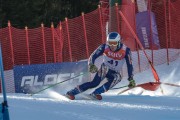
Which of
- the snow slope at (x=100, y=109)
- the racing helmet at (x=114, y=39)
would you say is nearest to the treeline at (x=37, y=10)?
the racing helmet at (x=114, y=39)

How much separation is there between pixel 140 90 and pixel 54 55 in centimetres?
472

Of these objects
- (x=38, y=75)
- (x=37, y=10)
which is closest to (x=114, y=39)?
(x=38, y=75)

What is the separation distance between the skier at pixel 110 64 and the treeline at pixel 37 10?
621 inches

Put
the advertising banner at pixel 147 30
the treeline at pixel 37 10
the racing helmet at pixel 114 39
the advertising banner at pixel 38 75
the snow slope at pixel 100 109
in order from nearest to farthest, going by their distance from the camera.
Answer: the snow slope at pixel 100 109, the racing helmet at pixel 114 39, the advertising banner at pixel 38 75, the advertising banner at pixel 147 30, the treeline at pixel 37 10

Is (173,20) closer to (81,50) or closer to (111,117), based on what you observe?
(81,50)

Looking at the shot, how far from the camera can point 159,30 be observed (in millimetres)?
15359

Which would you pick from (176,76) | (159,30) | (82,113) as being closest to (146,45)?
(159,30)

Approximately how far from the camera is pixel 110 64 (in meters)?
10.1

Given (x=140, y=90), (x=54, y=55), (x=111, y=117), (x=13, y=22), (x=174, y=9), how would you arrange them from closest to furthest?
(x=111, y=117)
(x=140, y=90)
(x=174, y=9)
(x=54, y=55)
(x=13, y=22)

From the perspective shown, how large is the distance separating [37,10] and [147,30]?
1302 centimetres

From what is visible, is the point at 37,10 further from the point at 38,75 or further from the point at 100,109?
the point at 100,109

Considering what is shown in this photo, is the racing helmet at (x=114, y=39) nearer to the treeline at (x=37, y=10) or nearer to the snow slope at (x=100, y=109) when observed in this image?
the snow slope at (x=100, y=109)

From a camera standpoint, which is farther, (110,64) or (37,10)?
(37,10)

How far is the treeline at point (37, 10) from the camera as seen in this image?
26219mm
